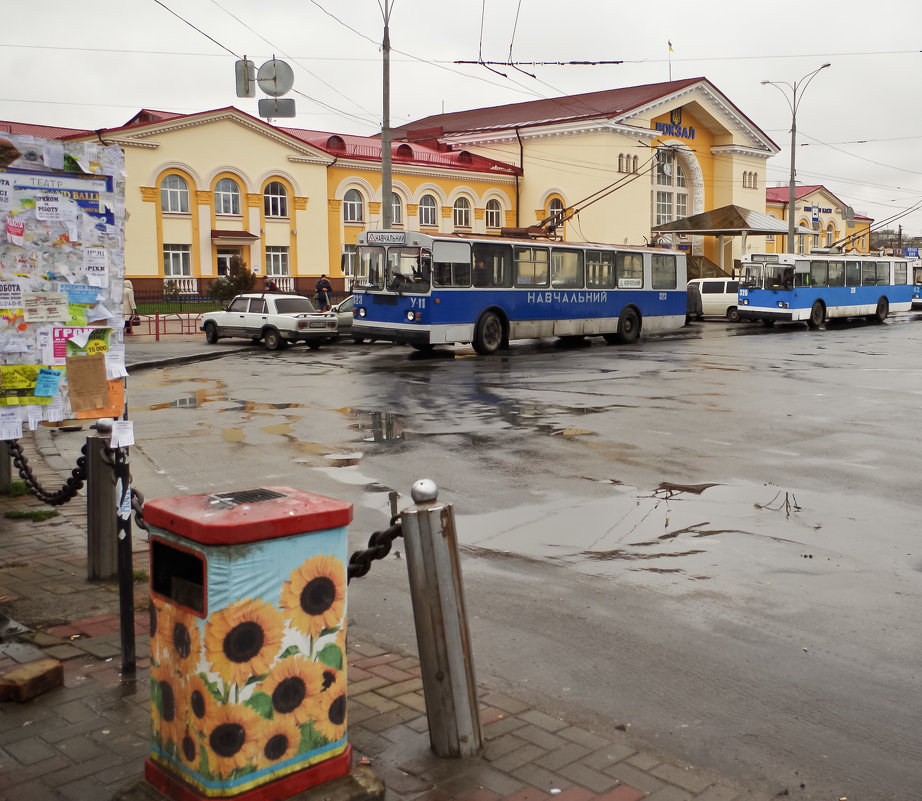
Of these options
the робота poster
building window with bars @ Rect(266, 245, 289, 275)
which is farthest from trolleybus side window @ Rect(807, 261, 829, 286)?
the робота poster

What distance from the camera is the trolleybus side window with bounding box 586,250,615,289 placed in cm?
2831

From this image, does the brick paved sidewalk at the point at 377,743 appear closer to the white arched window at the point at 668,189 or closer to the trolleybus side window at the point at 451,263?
the trolleybus side window at the point at 451,263

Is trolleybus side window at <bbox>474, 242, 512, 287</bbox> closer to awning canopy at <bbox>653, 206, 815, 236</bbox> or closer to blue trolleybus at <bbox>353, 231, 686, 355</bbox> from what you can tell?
blue trolleybus at <bbox>353, 231, 686, 355</bbox>

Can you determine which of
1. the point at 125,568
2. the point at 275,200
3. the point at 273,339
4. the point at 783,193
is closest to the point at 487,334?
the point at 273,339

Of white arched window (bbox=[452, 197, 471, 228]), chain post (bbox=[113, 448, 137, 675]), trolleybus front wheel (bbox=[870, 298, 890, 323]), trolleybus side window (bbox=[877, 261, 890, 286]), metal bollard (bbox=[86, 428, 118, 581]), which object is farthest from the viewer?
white arched window (bbox=[452, 197, 471, 228])

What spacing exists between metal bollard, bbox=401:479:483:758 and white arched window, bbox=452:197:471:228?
50.7m

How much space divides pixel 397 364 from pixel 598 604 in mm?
15992

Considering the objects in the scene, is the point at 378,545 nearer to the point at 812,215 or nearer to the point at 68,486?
the point at 68,486

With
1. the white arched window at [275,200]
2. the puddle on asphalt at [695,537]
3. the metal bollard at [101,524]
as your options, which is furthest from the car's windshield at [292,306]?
the metal bollard at [101,524]

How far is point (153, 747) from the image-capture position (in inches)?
138

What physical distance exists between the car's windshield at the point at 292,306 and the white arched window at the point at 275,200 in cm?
1995

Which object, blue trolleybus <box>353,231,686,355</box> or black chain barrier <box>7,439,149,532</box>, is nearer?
black chain barrier <box>7,439,149,532</box>

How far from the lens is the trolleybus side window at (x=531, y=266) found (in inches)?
1014

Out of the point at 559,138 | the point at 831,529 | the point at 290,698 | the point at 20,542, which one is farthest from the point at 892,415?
the point at 559,138
